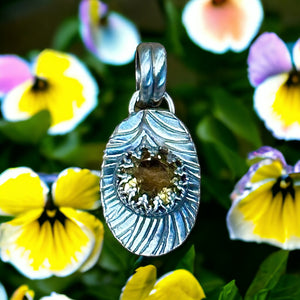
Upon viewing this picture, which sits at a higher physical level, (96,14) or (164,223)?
(96,14)

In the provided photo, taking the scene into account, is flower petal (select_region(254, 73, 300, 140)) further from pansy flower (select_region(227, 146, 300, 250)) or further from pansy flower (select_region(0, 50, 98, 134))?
pansy flower (select_region(0, 50, 98, 134))

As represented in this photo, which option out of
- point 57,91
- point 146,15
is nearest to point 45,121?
point 57,91

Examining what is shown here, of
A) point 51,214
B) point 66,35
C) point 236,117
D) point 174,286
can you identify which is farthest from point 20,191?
point 66,35

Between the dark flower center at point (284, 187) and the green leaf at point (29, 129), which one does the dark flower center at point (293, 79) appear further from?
the green leaf at point (29, 129)

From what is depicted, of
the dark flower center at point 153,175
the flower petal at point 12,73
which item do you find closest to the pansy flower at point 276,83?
the dark flower center at point 153,175

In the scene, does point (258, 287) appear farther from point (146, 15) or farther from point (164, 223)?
point (146, 15)

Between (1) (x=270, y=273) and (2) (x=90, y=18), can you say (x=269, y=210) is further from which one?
(2) (x=90, y=18)

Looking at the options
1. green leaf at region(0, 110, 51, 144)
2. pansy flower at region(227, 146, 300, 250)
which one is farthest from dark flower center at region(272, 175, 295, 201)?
green leaf at region(0, 110, 51, 144)
